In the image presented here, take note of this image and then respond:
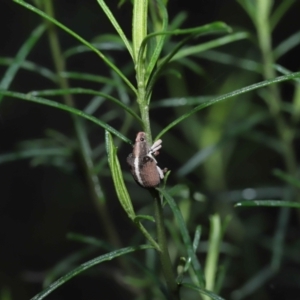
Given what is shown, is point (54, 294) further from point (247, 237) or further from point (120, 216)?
point (247, 237)

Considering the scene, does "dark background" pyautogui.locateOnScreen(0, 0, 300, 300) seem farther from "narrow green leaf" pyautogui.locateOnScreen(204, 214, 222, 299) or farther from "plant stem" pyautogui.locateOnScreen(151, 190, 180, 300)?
"plant stem" pyautogui.locateOnScreen(151, 190, 180, 300)

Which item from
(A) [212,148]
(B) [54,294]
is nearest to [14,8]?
(B) [54,294]

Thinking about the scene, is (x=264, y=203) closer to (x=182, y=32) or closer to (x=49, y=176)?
(x=182, y=32)

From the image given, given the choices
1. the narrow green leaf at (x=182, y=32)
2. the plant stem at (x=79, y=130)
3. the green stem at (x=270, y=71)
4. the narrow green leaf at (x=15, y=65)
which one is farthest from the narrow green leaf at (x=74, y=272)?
the green stem at (x=270, y=71)

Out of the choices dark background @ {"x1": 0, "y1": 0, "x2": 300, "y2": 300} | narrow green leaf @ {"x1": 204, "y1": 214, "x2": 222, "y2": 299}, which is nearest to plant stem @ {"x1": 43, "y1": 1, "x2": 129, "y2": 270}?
narrow green leaf @ {"x1": 204, "y1": 214, "x2": 222, "y2": 299}

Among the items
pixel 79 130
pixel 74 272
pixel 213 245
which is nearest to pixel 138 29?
pixel 74 272
